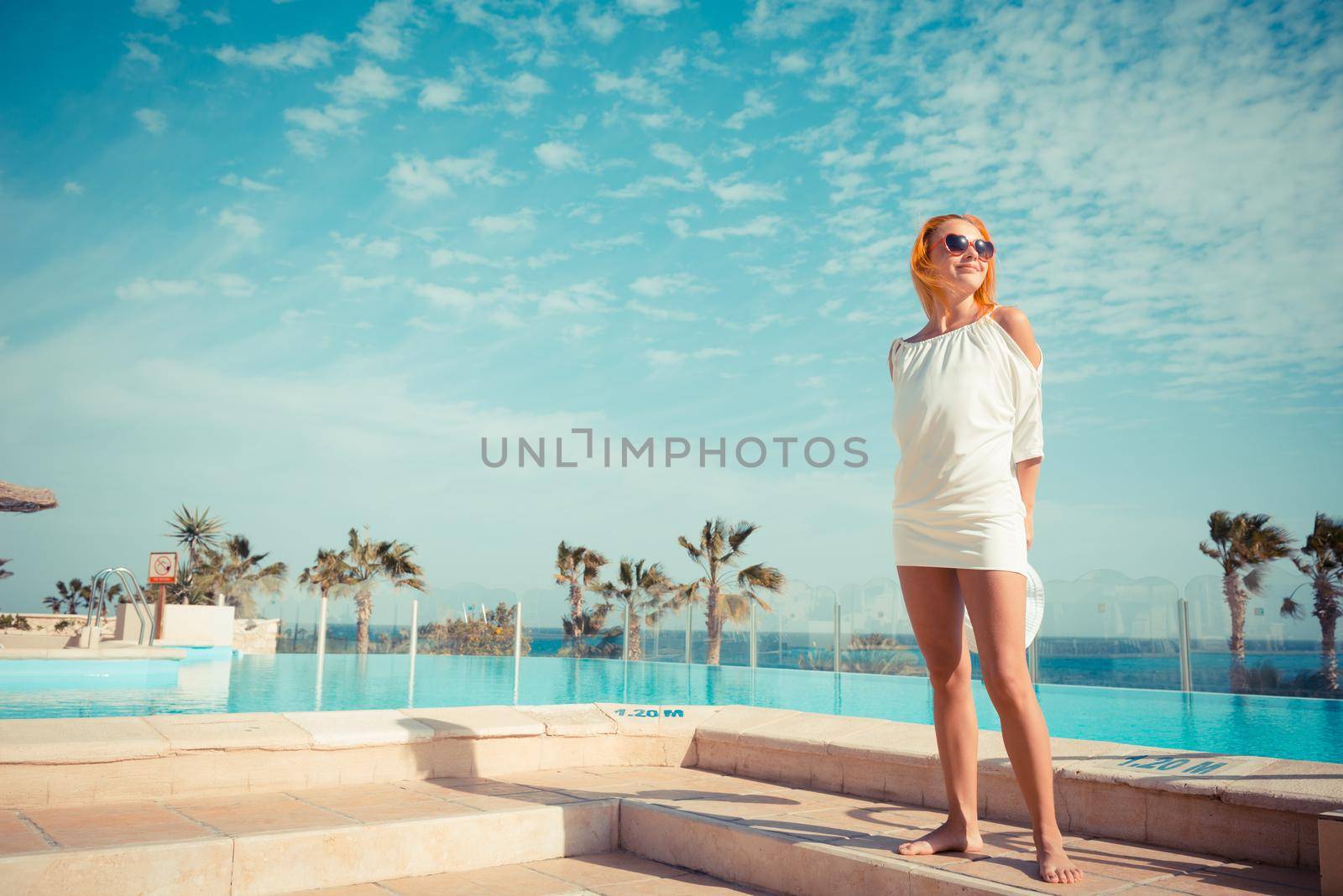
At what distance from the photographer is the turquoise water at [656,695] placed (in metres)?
8.23

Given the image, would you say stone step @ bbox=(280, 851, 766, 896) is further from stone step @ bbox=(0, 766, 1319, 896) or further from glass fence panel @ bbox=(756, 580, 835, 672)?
glass fence panel @ bbox=(756, 580, 835, 672)

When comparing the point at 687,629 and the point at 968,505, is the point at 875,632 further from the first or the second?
the point at 968,505

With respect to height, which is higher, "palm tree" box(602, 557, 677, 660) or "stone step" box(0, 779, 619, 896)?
"palm tree" box(602, 557, 677, 660)

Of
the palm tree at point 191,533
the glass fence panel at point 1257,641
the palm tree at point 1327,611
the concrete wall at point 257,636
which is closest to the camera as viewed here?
the palm tree at point 1327,611

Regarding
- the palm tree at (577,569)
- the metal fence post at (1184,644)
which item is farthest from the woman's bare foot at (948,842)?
the palm tree at (577,569)

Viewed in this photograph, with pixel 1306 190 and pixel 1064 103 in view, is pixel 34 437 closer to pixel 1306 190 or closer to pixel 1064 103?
pixel 1064 103

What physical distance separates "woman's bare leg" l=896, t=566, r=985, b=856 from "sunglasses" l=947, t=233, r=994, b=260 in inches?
33.8

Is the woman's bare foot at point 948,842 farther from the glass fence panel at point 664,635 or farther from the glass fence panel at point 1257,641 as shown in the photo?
the glass fence panel at point 664,635

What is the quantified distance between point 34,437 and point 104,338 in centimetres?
882

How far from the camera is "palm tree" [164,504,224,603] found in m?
26.2

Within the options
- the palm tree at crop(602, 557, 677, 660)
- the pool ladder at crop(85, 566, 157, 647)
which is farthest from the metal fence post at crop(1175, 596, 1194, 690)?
the pool ladder at crop(85, 566, 157, 647)

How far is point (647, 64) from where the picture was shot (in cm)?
1160

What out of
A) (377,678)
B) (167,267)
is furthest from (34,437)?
(377,678)

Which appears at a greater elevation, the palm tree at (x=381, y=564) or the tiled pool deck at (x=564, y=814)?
the palm tree at (x=381, y=564)
